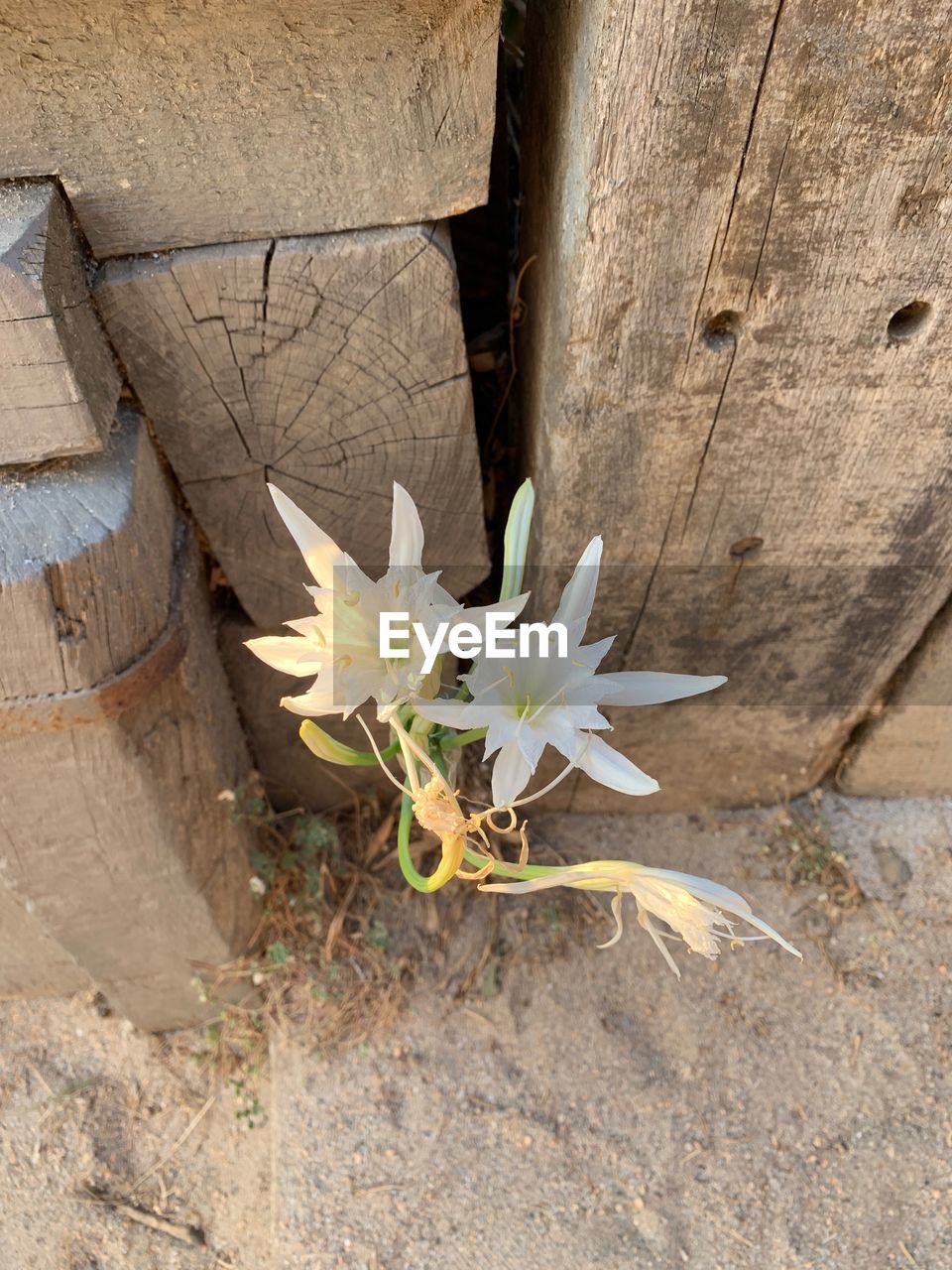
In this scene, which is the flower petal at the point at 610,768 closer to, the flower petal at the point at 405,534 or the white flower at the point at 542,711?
the white flower at the point at 542,711

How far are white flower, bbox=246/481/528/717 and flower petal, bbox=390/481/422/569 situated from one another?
2 centimetres

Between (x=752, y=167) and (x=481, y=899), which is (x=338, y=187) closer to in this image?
(x=752, y=167)

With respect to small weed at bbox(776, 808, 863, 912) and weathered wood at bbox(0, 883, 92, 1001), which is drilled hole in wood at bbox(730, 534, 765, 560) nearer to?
small weed at bbox(776, 808, 863, 912)

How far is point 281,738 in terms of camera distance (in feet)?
4.95

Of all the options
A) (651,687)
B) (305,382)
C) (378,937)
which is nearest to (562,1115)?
(378,937)

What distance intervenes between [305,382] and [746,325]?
0.48m

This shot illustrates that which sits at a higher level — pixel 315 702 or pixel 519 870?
pixel 315 702

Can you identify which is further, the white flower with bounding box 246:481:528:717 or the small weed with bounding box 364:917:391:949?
the small weed with bounding box 364:917:391:949

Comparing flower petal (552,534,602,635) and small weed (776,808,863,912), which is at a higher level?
flower petal (552,534,602,635)

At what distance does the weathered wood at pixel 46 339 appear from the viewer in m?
0.82

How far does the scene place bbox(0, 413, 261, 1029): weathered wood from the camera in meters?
0.95

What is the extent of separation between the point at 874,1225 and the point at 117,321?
1560 mm

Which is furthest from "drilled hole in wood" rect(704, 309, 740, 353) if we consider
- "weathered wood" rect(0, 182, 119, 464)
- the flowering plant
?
"weathered wood" rect(0, 182, 119, 464)

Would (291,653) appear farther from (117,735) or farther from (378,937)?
(378,937)
